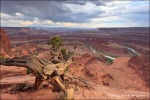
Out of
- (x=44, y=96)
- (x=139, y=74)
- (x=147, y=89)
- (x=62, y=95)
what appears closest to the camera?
(x=62, y=95)

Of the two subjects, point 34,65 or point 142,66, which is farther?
point 142,66

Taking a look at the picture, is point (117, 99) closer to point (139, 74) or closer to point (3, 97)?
point (3, 97)

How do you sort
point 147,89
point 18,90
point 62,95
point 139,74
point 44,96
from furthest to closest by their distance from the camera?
point 139,74 → point 147,89 → point 18,90 → point 44,96 → point 62,95

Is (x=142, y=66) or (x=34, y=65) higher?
(x=34, y=65)

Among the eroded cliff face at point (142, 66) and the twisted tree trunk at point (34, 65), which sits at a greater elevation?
the twisted tree trunk at point (34, 65)

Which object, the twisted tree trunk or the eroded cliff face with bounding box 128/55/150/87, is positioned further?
the eroded cliff face with bounding box 128/55/150/87

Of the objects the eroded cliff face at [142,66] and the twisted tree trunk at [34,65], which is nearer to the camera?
the twisted tree trunk at [34,65]

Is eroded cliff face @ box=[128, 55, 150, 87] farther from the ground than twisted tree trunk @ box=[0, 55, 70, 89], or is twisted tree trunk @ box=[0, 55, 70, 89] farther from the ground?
twisted tree trunk @ box=[0, 55, 70, 89]

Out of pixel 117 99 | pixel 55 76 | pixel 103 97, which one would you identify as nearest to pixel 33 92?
pixel 55 76
